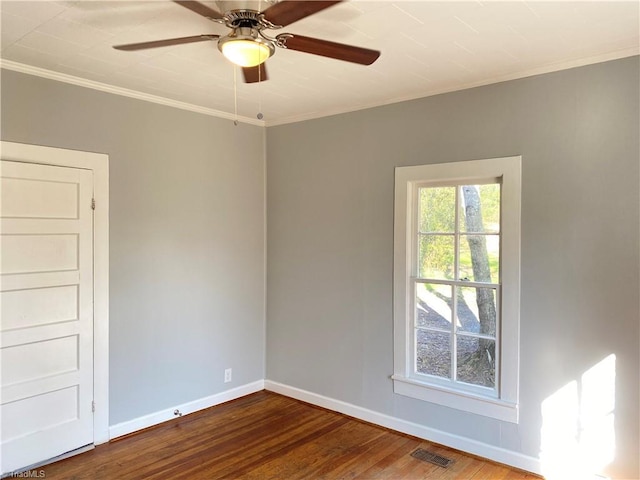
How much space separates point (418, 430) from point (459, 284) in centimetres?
110

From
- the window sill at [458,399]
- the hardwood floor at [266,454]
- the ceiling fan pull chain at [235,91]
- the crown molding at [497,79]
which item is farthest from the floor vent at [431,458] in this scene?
the ceiling fan pull chain at [235,91]

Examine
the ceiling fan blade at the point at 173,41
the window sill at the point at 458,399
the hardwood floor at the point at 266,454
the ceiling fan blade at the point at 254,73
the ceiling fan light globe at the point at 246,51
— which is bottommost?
the hardwood floor at the point at 266,454

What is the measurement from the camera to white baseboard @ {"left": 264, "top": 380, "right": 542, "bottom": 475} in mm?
2896

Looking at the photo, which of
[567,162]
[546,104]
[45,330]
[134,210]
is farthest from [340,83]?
[45,330]

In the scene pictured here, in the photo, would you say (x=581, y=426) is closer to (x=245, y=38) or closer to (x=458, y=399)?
(x=458, y=399)

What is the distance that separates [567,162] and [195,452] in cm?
300

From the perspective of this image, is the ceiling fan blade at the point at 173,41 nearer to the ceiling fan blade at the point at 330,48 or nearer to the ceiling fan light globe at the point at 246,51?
the ceiling fan light globe at the point at 246,51

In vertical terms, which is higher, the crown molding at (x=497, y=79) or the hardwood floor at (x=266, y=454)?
A: the crown molding at (x=497, y=79)

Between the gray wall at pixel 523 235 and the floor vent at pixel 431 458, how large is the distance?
209mm

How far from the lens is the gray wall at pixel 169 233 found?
3088 millimetres

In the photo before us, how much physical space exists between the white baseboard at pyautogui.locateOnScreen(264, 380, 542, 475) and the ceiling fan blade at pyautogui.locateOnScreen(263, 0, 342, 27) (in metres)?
2.80

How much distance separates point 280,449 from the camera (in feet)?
10.4

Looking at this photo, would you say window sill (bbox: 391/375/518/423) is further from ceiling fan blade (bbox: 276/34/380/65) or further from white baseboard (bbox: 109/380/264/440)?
ceiling fan blade (bbox: 276/34/380/65)

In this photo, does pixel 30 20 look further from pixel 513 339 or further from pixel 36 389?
pixel 513 339
